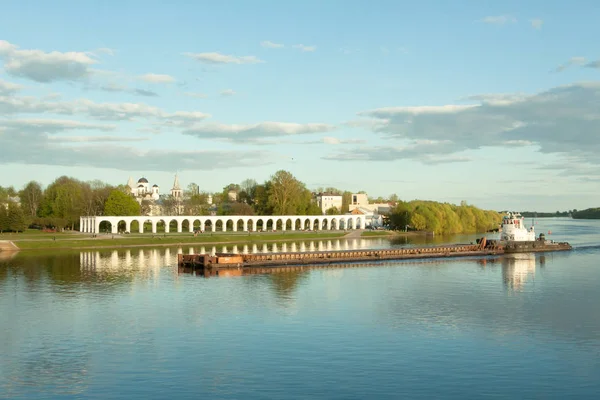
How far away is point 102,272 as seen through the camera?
61.4 m

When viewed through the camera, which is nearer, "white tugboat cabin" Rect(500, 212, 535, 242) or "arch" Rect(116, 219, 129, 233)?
"white tugboat cabin" Rect(500, 212, 535, 242)

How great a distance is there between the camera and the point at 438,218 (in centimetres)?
15762

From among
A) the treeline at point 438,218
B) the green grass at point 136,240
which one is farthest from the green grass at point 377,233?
the green grass at point 136,240

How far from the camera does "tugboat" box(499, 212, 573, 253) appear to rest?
9162cm

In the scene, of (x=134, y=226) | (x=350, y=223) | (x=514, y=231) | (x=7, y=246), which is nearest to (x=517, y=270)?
(x=514, y=231)

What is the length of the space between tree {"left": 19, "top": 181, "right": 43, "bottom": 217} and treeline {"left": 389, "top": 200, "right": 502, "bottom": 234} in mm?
91871

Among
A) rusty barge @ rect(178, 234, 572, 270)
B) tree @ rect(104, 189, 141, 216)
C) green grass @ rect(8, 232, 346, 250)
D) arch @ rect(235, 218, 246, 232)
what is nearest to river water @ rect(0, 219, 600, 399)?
rusty barge @ rect(178, 234, 572, 270)

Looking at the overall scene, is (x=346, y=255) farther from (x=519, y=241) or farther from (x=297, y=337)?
(x=297, y=337)

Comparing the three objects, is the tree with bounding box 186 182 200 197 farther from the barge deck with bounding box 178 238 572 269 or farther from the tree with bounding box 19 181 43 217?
Result: the barge deck with bounding box 178 238 572 269

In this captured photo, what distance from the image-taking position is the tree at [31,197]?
15038 cm

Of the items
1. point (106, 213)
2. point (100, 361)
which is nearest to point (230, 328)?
point (100, 361)

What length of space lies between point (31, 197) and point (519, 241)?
117m

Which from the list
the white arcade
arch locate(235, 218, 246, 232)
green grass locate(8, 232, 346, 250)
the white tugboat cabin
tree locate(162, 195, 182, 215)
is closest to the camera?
green grass locate(8, 232, 346, 250)

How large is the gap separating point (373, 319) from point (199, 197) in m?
141
